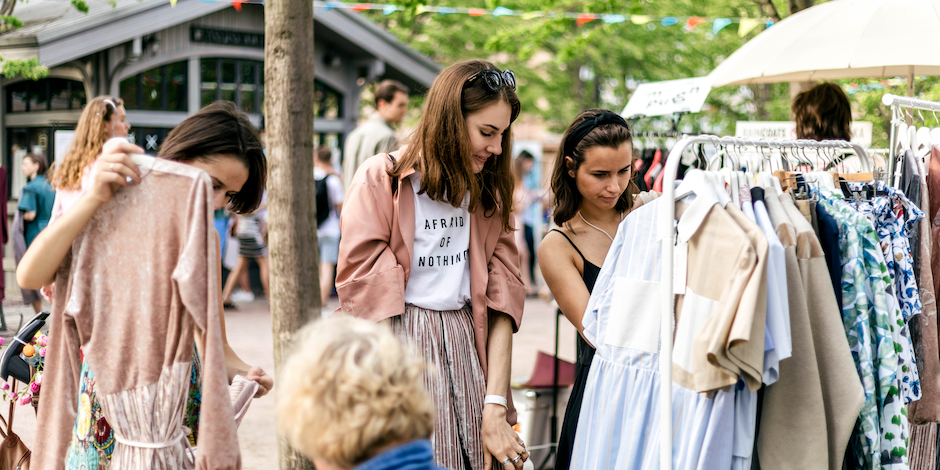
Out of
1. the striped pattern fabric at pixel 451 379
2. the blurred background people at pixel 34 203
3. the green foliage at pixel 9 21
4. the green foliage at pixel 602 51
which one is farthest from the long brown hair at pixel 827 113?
the green foliage at pixel 602 51

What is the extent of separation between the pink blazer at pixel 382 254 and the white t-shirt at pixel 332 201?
633cm

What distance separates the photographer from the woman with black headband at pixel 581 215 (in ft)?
8.77

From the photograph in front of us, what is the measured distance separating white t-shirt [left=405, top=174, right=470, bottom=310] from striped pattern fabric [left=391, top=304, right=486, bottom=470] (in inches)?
1.5

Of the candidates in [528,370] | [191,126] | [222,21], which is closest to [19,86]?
[222,21]

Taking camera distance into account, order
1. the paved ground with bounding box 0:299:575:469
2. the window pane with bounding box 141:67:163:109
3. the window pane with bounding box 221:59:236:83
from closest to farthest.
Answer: the paved ground with bounding box 0:299:575:469, the window pane with bounding box 141:67:163:109, the window pane with bounding box 221:59:236:83

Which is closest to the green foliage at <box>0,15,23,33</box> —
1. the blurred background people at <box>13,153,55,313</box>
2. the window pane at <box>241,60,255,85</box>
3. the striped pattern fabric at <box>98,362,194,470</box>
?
the blurred background people at <box>13,153,55,313</box>

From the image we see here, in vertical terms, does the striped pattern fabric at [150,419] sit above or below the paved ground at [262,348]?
above

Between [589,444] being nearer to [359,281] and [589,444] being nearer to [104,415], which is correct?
[359,281]

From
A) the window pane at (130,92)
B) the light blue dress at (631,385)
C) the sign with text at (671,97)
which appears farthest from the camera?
the window pane at (130,92)

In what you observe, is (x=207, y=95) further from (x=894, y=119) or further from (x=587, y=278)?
(x=894, y=119)

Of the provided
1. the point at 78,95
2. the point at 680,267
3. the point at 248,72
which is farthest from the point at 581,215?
the point at 248,72

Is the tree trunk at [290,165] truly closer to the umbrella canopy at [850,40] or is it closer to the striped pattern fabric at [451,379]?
the striped pattern fabric at [451,379]

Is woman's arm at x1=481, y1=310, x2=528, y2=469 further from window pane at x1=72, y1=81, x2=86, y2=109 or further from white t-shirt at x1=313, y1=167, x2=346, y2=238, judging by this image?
window pane at x1=72, y1=81, x2=86, y2=109

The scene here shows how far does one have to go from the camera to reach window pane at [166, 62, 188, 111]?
1021 cm
